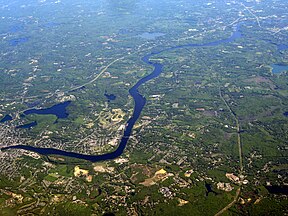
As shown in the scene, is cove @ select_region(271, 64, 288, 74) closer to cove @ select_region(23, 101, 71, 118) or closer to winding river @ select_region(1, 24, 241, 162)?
winding river @ select_region(1, 24, 241, 162)

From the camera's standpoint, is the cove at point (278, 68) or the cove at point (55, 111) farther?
the cove at point (278, 68)

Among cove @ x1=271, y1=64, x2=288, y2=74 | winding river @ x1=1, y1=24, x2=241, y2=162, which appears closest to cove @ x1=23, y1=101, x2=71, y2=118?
winding river @ x1=1, y1=24, x2=241, y2=162

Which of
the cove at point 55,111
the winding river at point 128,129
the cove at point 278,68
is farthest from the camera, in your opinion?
the cove at point 278,68

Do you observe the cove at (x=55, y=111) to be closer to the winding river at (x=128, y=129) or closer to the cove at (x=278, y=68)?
the winding river at (x=128, y=129)

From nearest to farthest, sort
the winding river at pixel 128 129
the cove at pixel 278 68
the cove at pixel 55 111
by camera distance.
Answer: the winding river at pixel 128 129 → the cove at pixel 55 111 → the cove at pixel 278 68

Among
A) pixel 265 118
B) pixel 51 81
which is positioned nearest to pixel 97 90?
pixel 51 81

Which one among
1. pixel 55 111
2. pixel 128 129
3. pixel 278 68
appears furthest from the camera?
pixel 278 68

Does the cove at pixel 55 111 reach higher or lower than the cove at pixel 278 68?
higher

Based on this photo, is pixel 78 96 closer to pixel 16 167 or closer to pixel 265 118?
pixel 16 167

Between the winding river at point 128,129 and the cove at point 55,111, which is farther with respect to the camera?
the cove at point 55,111

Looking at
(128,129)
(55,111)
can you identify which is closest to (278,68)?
(128,129)

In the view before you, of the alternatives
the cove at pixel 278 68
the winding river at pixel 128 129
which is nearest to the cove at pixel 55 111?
the winding river at pixel 128 129

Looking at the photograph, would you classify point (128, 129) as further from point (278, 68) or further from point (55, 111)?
point (278, 68)
